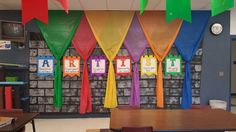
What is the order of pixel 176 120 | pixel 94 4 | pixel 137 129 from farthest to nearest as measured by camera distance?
pixel 94 4 → pixel 176 120 → pixel 137 129

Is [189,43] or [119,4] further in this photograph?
[189,43]

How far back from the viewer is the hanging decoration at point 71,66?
584cm

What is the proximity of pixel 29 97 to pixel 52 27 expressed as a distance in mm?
1821

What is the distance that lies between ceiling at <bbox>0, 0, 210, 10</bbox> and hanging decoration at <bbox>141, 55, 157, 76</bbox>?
122cm

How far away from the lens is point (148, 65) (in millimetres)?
5914

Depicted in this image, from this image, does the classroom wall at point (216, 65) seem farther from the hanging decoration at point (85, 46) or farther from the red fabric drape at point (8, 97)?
the red fabric drape at point (8, 97)

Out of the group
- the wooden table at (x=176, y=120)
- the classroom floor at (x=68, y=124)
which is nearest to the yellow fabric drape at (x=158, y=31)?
the classroom floor at (x=68, y=124)

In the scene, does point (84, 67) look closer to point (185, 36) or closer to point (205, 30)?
point (185, 36)

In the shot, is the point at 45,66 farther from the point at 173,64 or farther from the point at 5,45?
the point at 173,64

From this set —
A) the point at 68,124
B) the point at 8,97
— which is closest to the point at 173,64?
the point at 68,124

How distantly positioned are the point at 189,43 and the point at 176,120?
354 cm

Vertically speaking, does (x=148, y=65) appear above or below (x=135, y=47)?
below

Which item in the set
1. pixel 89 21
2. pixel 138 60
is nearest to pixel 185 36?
pixel 138 60

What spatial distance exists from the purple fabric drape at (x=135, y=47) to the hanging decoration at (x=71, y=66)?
1.32m
